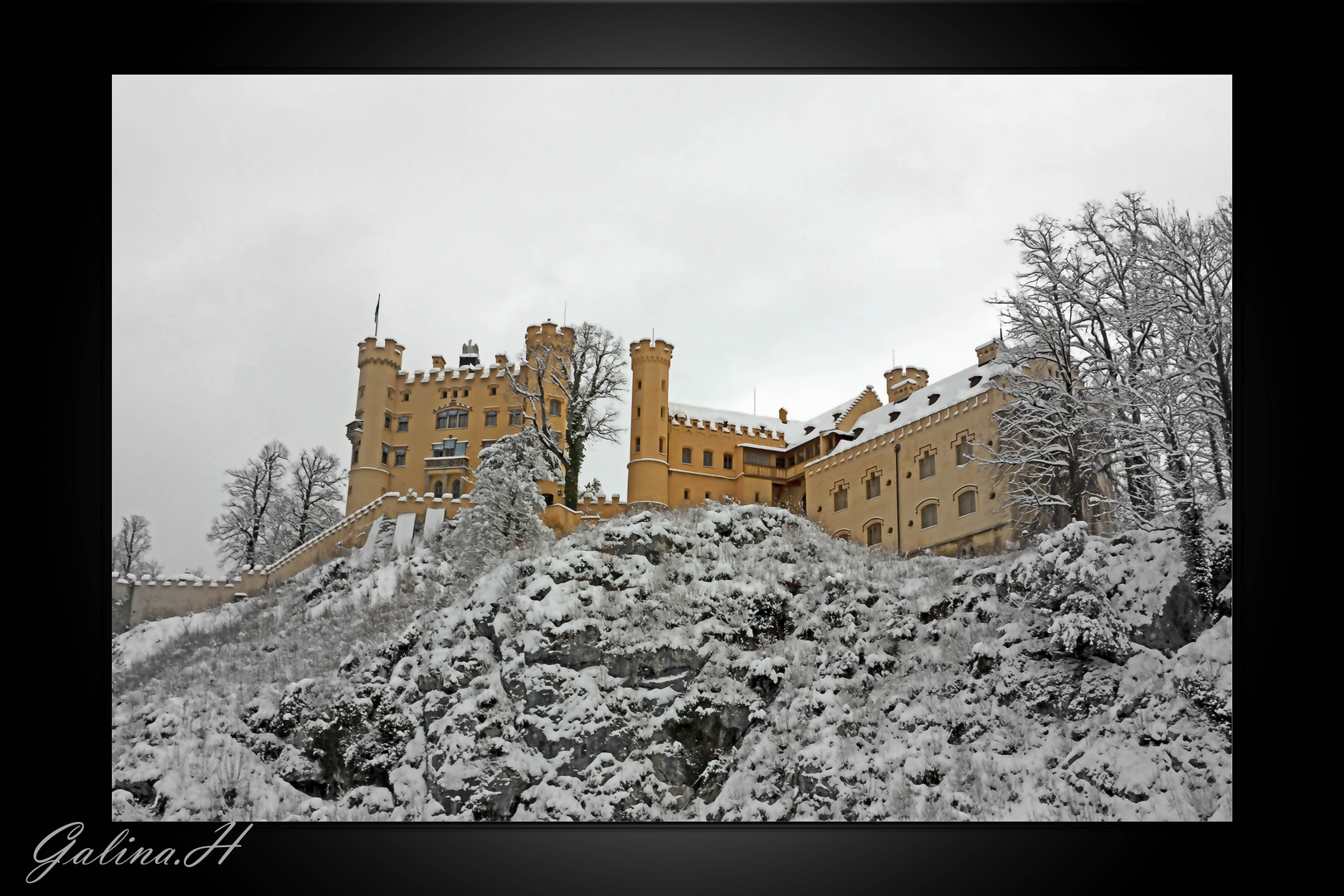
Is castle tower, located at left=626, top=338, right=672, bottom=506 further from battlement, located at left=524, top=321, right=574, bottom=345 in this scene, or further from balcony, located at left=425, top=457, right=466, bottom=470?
balcony, located at left=425, top=457, right=466, bottom=470

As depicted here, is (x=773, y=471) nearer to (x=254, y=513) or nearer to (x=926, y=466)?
(x=926, y=466)

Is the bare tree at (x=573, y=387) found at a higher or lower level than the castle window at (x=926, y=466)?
higher

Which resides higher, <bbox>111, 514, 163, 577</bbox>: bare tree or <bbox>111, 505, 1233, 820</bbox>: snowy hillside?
<bbox>111, 514, 163, 577</bbox>: bare tree

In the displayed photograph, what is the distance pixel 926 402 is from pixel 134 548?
15.5 m

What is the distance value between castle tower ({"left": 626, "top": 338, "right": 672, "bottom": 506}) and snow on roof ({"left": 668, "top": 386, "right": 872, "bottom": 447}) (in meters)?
0.56

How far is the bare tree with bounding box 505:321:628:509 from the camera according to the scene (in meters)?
21.6

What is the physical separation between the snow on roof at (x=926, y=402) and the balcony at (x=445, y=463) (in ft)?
28.4

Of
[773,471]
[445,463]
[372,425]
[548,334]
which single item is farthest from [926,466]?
[372,425]

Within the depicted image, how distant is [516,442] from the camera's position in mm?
19328

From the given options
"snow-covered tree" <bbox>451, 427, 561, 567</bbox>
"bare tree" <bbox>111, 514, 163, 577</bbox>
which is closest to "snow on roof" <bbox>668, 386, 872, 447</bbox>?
"snow-covered tree" <bbox>451, 427, 561, 567</bbox>

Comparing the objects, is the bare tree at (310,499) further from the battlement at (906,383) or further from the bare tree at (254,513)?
the battlement at (906,383)

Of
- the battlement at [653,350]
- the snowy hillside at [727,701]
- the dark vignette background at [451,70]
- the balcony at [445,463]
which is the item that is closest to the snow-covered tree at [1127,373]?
the snowy hillside at [727,701]

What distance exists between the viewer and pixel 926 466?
66.9 ft

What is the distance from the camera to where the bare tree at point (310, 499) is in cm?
2159
